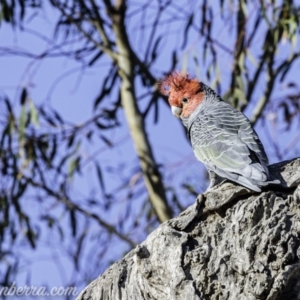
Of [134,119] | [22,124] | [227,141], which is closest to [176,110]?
[227,141]

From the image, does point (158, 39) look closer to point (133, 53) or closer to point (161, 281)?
point (133, 53)

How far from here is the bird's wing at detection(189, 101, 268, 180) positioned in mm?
4344

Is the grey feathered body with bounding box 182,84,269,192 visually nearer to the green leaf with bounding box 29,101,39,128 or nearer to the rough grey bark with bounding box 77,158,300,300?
the rough grey bark with bounding box 77,158,300,300

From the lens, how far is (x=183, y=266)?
3602mm

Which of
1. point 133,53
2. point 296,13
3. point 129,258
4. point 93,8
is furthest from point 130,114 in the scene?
point 129,258

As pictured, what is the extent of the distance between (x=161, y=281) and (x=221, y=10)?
13.3 ft

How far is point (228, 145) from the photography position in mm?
4602

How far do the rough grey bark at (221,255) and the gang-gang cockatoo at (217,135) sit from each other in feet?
0.54

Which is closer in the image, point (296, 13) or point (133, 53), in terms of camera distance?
point (296, 13)

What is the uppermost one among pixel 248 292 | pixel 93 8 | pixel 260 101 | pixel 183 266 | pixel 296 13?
pixel 93 8

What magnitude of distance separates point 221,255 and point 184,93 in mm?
2115

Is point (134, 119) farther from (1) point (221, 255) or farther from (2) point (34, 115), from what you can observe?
(1) point (221, 255)

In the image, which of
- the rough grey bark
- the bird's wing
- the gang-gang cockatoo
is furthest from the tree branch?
the rough grey bark

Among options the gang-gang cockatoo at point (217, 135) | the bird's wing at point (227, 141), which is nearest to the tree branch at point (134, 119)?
the gang-gang cockatoo at point (217, 135)
